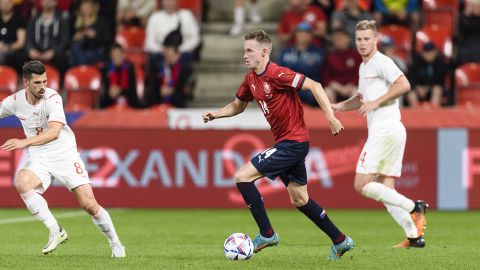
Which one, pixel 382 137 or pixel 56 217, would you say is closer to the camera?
pixel 382 137

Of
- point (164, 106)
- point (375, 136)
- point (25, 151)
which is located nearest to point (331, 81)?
point (164, 106)

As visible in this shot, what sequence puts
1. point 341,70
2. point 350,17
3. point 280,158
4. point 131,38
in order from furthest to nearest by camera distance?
point 131,38 < point 350,17 < point 341,70 < point 280,158

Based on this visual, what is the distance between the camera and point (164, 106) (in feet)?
60.1

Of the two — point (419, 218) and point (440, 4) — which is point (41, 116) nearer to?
point (419, 218)

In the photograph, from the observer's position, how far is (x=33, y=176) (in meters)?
10.1

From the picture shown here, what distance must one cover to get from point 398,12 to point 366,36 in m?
9.14

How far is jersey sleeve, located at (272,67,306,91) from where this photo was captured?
31.8 ft

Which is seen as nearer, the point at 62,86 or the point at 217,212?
the point at 217,212

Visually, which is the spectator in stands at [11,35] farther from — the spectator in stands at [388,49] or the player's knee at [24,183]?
the player's knee at [24,183]

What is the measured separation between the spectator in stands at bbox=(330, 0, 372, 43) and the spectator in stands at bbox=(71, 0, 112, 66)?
409 cm

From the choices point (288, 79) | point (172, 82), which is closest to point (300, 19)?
point (172, 82)

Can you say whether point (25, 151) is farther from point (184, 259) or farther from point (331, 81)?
point (184, 259)

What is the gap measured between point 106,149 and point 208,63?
4324 mm

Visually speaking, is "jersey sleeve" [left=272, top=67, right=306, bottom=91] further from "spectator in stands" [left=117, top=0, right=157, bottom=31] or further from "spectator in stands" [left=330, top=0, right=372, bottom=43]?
"spectator in stands" [left=117, top=0, right=157, bottom=31]
